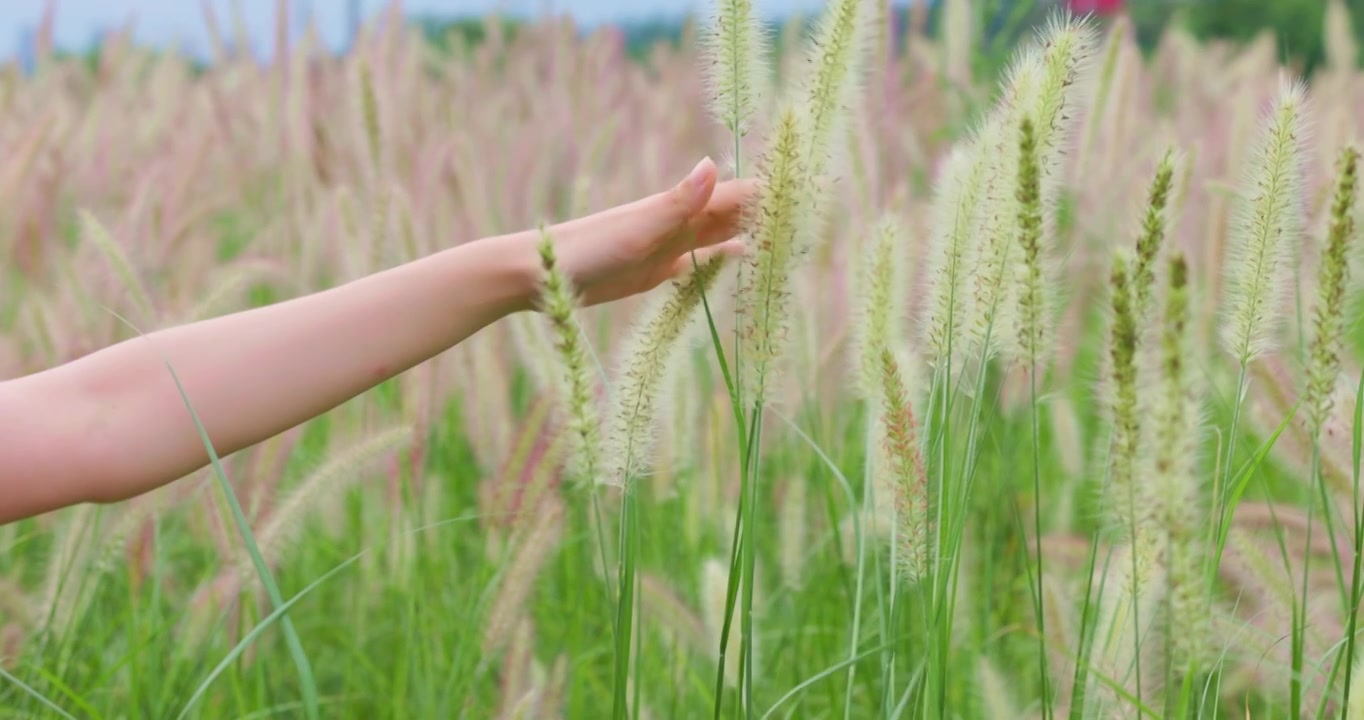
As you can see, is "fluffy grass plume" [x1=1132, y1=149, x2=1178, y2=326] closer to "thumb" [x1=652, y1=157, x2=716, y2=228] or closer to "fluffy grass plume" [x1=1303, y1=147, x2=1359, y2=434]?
"fluffy grass plume" [x1=1303, y1=147, x2=1359, y2=434]

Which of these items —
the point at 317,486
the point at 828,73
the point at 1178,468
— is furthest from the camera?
the point at 317,486

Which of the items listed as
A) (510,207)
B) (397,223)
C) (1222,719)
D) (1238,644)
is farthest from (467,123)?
(1238,644)

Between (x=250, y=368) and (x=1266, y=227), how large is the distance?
523 mm

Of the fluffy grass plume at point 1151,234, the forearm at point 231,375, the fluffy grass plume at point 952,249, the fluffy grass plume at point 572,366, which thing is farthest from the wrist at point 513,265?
the fluffy grass plume at point 1151,234

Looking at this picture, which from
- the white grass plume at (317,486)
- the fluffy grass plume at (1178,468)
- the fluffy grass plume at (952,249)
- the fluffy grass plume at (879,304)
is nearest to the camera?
the fluffy grass plume at (1178,468)

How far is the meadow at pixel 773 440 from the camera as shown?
0.71 meters

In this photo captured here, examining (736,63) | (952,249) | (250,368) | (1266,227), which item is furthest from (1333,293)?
(250,368)

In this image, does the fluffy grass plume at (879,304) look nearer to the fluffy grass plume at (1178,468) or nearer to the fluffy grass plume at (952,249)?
the fluffy grass plume at (952,249)

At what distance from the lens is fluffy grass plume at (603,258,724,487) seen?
28.3 inches

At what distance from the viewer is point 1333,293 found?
0.67m

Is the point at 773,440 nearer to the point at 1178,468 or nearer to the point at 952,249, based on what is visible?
the point at 952,249

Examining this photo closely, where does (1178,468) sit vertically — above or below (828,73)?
below

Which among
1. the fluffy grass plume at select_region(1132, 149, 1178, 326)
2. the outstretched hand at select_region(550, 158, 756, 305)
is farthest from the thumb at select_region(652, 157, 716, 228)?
the fluffy grass plume at select_region(1132, 149, 1178, 326)

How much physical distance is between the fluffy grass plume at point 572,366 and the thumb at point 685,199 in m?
0.12
